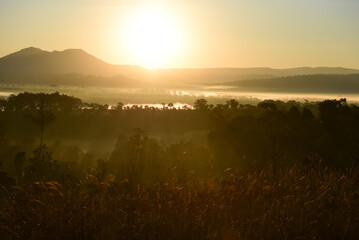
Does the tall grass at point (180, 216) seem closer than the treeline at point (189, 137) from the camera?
Yes

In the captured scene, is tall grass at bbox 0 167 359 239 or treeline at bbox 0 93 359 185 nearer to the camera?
tall grass at bbox 0 167 359 239

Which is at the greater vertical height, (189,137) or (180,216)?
(180,216)

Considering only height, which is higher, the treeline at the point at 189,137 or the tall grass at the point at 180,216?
the tall grass at the point at 180,216

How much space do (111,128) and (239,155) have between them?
362 ft

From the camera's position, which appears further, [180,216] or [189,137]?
[189,137]

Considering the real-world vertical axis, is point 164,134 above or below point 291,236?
below

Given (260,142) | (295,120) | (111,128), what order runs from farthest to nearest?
(111,128) < (295,120) < (260,142)

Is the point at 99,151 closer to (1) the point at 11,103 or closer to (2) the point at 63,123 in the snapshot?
(2) the point at 63,123

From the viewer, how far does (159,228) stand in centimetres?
750

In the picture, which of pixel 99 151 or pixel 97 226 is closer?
pixel 97 226

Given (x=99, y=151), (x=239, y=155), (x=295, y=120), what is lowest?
(x=99, y=151)

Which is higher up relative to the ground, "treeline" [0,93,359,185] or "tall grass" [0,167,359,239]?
"tall grass" [0,167,359,239]

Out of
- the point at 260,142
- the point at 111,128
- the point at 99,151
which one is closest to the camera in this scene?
the point at 260,142

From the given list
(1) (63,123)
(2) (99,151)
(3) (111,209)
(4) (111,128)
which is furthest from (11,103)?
(3) (111,209)
